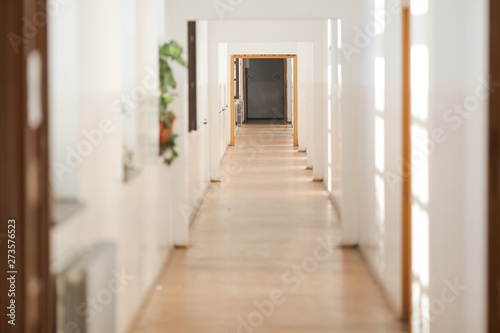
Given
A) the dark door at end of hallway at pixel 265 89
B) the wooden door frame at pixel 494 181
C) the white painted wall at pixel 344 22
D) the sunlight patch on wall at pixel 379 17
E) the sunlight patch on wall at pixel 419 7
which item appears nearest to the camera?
the wooden door frame at pixel 494 181

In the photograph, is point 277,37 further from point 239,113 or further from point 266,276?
point 239,113

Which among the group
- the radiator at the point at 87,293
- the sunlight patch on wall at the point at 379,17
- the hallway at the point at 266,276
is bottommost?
the hallway at the point at 266,276

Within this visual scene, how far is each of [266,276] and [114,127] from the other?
262 centimetres

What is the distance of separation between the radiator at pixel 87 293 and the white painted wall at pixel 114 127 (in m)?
0.08

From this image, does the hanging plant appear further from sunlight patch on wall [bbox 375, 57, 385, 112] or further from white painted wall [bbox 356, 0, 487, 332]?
white painted wall [bbox 356, 0, 487, 332]

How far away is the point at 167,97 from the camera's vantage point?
689 centimetres

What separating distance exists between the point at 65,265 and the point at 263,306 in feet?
7.77

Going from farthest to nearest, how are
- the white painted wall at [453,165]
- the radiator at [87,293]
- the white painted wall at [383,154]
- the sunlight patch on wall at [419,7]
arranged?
the white painted wall at [383,154] → the sunlight patch on wall at [419,7] → the white painted wall at [453,165] → the radiator at [87,293]

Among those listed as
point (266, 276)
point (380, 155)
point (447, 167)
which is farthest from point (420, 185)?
point (266, 276)

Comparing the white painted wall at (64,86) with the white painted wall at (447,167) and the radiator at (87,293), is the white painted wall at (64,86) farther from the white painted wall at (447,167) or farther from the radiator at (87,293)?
the white painted wall at (447,167)

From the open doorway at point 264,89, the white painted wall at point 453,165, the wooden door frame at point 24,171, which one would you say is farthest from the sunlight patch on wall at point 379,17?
the open doorway at point 264,89

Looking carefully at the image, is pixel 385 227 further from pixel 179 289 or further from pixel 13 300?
pixel 13 300

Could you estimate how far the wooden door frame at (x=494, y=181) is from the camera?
334cm

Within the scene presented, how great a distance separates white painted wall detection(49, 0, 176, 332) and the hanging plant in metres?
0.23
